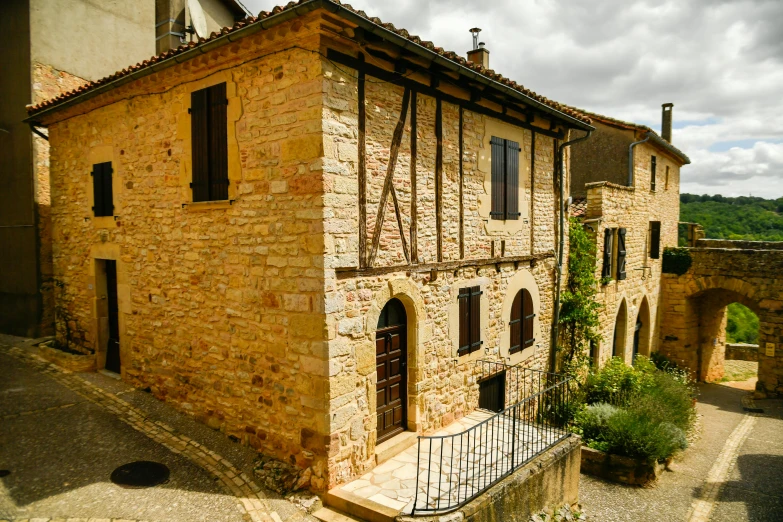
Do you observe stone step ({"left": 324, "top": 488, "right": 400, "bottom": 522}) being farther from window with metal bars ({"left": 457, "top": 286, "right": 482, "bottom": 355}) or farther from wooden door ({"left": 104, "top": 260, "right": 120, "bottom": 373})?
wooden door ({"left": 104, "top": 260, "right": 120, "bottom": 373})

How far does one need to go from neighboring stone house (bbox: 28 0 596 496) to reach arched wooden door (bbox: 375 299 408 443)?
30 millimetres

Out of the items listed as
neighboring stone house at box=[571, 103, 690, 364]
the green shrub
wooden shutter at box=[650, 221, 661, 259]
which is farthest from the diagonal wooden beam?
wooden shutter at box=[650, 221, 661, 259]

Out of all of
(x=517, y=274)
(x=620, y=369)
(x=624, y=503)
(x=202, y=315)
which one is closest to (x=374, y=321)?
(x=202, y=315)

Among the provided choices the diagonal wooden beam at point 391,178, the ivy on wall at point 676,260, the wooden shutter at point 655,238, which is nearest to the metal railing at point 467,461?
the diagonal wooden beam at point 391,178

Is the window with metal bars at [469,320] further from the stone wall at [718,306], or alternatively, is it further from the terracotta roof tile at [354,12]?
the stone wall at [718,306]

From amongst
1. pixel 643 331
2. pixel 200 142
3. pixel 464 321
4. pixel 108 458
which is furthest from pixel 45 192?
pixel 643 331

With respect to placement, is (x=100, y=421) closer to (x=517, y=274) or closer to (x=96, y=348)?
(x=96, y=348)

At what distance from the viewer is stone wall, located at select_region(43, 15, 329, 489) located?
589cm

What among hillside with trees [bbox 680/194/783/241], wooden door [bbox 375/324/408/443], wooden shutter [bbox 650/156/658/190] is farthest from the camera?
hillside with trees [bbox 680/194/783/241]

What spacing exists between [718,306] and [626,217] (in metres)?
7.67

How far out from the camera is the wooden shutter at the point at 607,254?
13070 mm

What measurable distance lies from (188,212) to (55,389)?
13.9 ft

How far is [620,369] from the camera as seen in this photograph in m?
12.8

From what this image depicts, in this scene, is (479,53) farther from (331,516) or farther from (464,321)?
(331,516)
